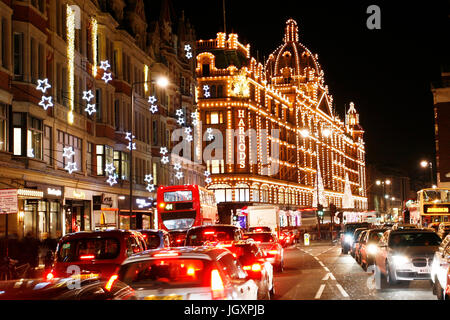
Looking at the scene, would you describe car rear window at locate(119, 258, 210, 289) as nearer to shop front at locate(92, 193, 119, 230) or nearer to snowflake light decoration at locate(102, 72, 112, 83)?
shop front at locate(92, 193, 119, 230)

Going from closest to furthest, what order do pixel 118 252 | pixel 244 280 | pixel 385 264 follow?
pixel 244 280 → pixel 118 252 → pixel 385 264

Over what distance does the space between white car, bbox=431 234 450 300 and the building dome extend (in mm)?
115846

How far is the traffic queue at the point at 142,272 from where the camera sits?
664 centimetres

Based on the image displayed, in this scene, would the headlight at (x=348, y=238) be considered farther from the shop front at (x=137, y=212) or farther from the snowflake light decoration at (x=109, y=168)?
the snowflake light decoration at (x=109, y=168)

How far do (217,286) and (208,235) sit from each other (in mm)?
14053

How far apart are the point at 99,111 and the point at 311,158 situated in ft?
295

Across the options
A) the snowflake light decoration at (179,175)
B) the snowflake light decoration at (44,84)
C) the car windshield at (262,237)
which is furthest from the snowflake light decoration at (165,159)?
the car windshield at (262,237)

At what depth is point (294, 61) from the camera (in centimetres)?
13712

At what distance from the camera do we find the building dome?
443ft

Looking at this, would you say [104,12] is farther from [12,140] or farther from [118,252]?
[118,252]

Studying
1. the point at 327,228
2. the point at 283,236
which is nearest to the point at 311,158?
the point at 327,228

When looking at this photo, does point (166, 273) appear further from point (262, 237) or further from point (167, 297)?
point (262, 237)

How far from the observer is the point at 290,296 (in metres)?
17.9
